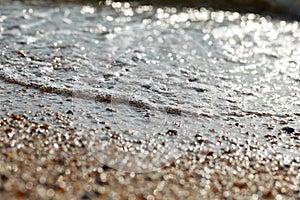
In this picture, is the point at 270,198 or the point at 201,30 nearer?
the point at 270,198

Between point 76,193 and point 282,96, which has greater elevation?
point 282,96

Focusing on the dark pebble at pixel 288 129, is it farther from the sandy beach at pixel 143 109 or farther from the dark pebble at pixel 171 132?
the dark pebble at pixel 171 132

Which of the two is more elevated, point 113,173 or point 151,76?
point 151,76

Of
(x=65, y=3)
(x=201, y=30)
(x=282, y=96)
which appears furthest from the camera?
(x=65, y=3)

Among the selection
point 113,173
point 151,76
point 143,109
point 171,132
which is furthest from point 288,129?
point 113,173

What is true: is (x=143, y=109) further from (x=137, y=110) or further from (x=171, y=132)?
(x=171, y=132)

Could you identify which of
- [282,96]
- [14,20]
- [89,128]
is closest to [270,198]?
[89,128]

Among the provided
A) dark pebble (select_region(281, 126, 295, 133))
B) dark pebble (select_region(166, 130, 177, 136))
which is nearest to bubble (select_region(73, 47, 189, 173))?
dark pebble (select_region(166, 130, 177, 136))

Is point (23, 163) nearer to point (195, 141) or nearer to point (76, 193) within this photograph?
point (76, 193)

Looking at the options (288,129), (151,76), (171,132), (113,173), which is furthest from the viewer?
(151,76)
